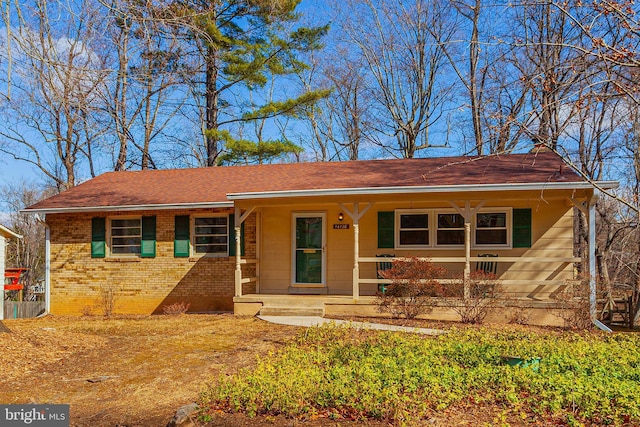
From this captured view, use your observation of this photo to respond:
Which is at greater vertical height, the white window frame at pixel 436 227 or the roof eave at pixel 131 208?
the roof eave at pixel 131 208

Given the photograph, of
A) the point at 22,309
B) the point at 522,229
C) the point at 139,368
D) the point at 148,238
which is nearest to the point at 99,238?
the point at 148,238

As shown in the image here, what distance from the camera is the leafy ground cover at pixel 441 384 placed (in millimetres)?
4922

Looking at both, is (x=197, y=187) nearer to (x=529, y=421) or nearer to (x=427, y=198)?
(x=427, y=198)

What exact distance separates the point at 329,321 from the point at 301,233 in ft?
11.8

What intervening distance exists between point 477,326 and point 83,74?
800cm

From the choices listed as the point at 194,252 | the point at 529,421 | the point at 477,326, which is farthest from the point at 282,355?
the point at 194,252

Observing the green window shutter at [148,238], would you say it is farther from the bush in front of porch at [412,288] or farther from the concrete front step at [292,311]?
the bush in front of porch at [412,288]

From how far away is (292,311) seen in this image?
12156 mm

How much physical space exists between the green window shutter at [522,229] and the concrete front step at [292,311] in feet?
15.9

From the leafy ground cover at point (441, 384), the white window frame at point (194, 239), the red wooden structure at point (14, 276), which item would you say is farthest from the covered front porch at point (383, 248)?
the red wooden structure at point (14, 276)

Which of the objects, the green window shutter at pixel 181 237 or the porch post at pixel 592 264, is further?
the green window shutter at pixel 181 237

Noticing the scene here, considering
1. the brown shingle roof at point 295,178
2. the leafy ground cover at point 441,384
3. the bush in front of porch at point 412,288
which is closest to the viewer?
the leafy ground cover at point 441,384

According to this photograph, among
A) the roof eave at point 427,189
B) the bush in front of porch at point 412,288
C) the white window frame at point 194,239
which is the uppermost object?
the roof eave at point 427,189

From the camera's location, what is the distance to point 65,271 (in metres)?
15.3
